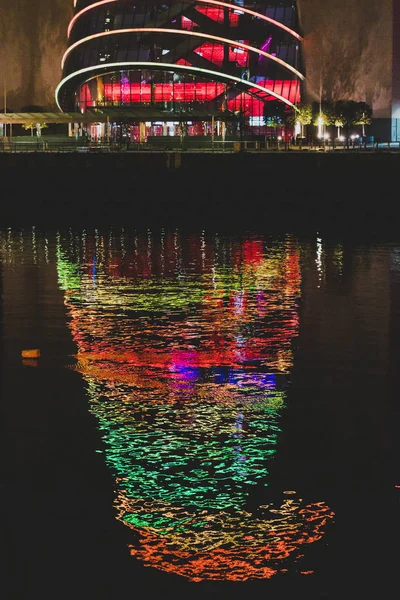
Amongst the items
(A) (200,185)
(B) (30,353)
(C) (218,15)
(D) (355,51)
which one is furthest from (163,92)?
(B) (30,353)

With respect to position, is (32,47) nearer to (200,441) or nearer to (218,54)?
(218,54)

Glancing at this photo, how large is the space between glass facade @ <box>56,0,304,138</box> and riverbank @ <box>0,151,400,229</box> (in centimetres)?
2806

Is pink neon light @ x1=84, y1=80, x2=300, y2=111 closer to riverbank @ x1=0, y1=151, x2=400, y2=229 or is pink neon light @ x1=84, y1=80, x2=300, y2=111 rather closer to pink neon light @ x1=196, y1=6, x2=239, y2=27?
pink neon light @ x1=196, y1=6, x2=239, y2=27

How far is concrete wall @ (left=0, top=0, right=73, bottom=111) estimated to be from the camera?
87.4 m

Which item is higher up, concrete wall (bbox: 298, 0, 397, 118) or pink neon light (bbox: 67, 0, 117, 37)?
pink neon light (bbox: 67, 0, 117, 37)

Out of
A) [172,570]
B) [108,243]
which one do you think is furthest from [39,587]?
[108,243]

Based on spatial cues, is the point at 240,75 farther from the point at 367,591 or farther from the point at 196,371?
the point at 367,591

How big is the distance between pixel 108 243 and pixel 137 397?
19.5 meters

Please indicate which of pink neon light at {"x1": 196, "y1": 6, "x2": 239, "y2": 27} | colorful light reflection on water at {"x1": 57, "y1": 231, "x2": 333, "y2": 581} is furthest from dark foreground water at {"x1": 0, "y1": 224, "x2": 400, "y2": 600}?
pink neon light at {"x1": 196, "y1": 6, "x2": 239, "y2": 27}

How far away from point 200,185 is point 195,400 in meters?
31.5

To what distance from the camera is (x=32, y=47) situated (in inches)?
3529

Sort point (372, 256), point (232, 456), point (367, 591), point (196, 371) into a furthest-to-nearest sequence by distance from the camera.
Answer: point (372, 256)
point (196, 371)
point (232, 456)
point (367, 591)

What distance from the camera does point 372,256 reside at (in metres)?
30.3

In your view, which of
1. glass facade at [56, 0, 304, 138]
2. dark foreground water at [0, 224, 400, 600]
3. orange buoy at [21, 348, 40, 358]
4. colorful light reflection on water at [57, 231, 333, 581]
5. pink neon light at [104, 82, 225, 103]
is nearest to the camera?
dark foreground water at [0, 224, 400, 600]
